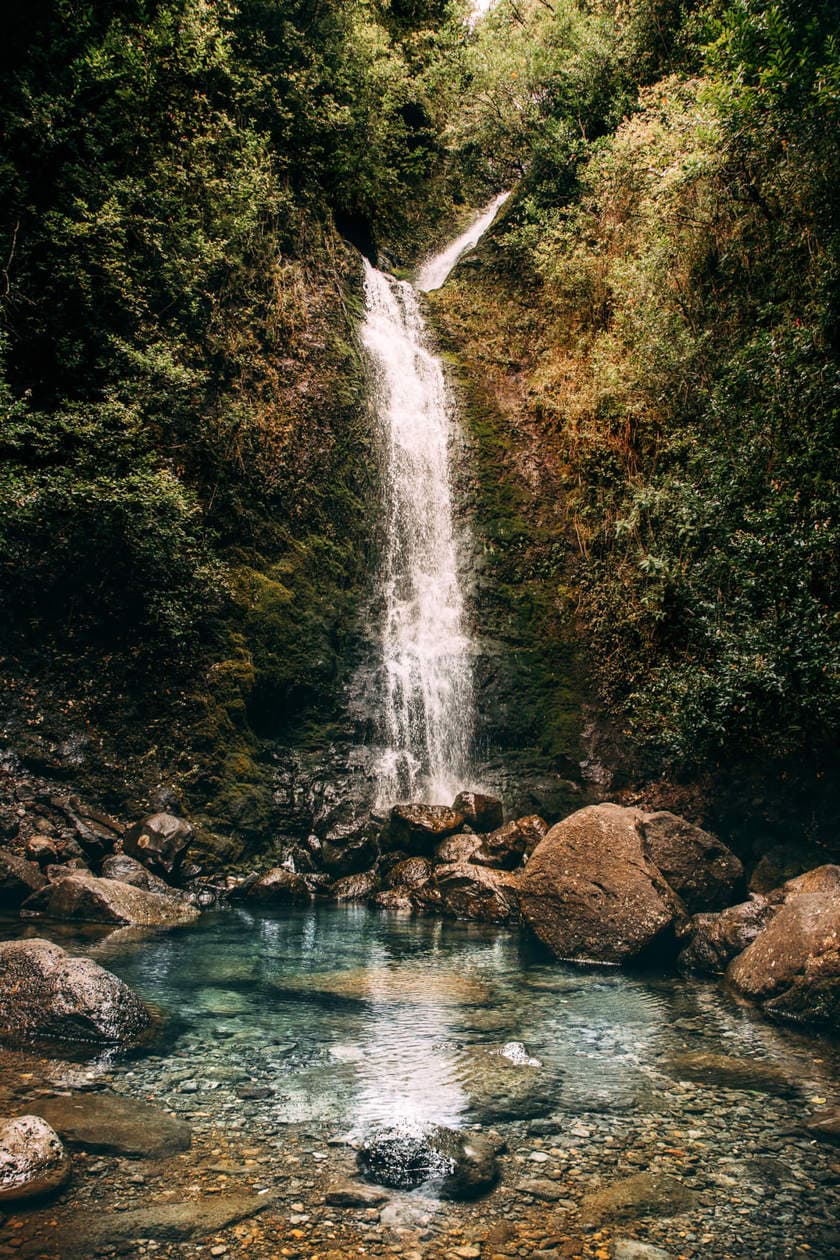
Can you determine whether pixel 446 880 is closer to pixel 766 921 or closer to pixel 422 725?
pixel 422 725

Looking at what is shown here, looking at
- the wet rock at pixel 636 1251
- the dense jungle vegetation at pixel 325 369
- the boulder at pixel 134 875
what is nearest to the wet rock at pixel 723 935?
the dense jungle vegetation at pixel 325 369

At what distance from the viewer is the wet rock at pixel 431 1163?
381 centimetres

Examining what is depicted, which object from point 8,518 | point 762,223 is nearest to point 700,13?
point 762,223

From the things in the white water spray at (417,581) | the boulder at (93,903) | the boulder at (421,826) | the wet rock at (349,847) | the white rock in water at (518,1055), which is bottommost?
the white rock in water at (518,1055)

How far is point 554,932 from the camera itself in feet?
27.6

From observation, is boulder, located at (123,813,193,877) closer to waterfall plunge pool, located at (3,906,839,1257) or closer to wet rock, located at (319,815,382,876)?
waterfall plunge pool, located at (3,906,839,1257)

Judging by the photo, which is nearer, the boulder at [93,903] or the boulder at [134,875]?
the boulder at [93,903]

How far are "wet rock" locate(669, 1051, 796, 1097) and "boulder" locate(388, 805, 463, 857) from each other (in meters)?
6.20

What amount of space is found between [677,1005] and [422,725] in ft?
24.8

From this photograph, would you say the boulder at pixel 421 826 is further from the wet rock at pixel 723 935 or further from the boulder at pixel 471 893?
the wet rock at pixel 723 935

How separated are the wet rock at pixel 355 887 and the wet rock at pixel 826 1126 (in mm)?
7676

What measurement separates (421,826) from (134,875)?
448 centimetres

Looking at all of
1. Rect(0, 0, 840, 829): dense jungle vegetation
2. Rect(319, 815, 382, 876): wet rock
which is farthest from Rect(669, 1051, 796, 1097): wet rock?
Rect(319, 815, 382, 876): wet rock

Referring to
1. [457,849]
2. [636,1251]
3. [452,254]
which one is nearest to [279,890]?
[457,849]
